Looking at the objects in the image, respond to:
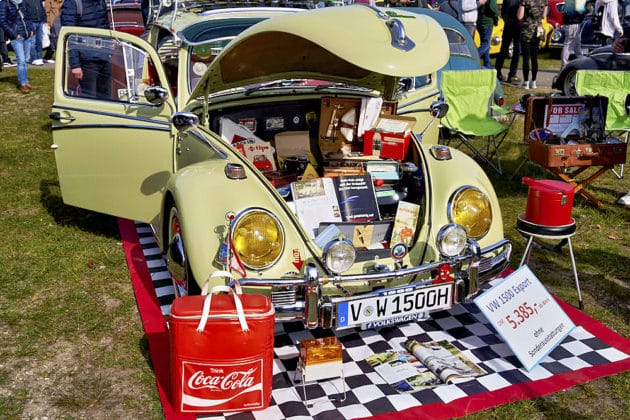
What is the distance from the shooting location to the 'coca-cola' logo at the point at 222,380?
3158mm

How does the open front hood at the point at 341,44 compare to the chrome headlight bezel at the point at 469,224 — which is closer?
the open front hood at the point at 341,44

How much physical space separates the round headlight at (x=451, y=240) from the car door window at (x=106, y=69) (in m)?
2.63

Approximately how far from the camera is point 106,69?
5.08 meters

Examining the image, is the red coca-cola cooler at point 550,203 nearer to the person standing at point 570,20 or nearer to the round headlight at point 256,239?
the round headlight at point 256,239

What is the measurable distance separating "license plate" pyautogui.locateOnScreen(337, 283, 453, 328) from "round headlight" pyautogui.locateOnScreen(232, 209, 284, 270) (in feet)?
1.54

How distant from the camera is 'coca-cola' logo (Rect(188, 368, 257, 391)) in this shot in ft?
10.4

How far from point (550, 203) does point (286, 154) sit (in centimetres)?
200

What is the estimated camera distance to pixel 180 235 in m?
3.72

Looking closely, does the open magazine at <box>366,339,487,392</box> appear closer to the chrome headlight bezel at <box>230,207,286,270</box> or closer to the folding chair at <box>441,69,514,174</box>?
the chrome headlight bezel at <box>230,207,286,270</box>

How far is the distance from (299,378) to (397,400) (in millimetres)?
552

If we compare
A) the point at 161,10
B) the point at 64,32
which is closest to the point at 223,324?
the point at 64,32

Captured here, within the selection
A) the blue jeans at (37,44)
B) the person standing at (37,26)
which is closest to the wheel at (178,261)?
the person standing at (37,26)

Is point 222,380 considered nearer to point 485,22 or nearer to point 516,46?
point 516,46

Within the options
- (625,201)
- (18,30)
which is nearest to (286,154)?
(625,201)
